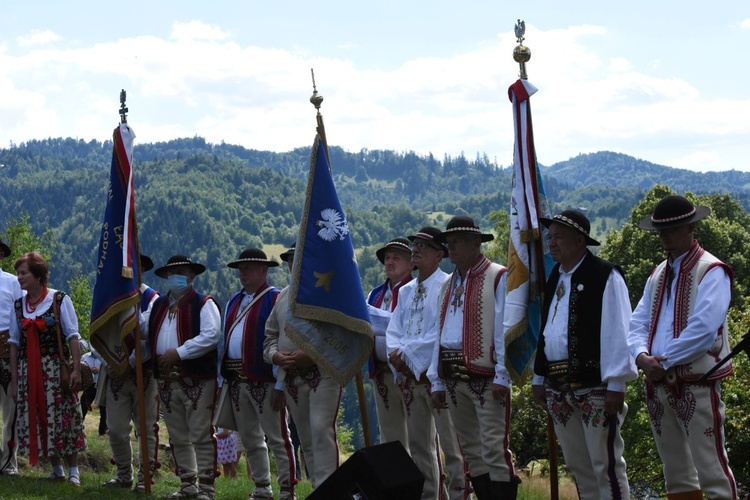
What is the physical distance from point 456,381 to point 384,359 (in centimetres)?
149

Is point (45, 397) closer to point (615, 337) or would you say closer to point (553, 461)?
point (553, 461)

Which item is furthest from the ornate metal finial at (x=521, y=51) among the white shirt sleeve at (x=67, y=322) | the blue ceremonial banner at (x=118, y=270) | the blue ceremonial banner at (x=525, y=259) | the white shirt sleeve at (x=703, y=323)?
the white shirt sleeve at (x=67, y=322)

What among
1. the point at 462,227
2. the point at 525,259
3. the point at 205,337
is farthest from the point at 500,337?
the point at 205,337

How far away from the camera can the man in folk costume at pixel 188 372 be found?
33.3 ft

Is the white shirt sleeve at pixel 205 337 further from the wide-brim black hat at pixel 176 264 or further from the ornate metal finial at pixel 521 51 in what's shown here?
the ornate metal finial at pixel 521 51

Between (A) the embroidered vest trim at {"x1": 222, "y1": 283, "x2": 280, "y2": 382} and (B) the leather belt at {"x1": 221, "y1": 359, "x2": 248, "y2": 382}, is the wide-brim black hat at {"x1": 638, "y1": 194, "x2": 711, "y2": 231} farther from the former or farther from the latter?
(B) the leather belt at {"x1": 221, "y1": 359, "x2": 248, "y2": 382}

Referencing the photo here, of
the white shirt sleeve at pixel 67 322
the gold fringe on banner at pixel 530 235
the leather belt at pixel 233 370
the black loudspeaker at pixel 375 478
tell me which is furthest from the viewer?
the white shirt sleeve at pixel 67 322

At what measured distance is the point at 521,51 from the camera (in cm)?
794

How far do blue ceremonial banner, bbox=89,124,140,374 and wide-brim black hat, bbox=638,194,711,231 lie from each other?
18.6ft

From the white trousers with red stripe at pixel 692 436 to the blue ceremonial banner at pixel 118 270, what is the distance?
18.5 ft

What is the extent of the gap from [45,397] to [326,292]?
4.16m

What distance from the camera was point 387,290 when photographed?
33.6 ft

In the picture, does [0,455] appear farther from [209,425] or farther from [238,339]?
[238,339]

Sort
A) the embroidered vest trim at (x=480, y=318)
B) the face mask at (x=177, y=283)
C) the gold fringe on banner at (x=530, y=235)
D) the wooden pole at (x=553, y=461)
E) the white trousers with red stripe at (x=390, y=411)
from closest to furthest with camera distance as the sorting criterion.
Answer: the wooden pole at (x=553, y=461), the gold fringe on banner at (x=530, y=235), the embroidered vest trim at (x=480, y=318), the white trousers with red stripe at (x=390, y=411), the face mask at (x=177, y=283)
